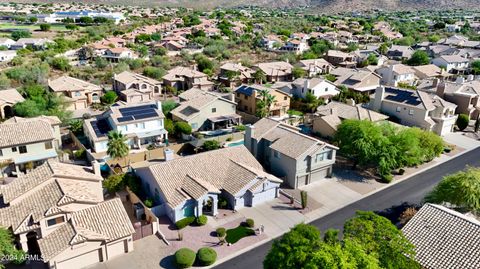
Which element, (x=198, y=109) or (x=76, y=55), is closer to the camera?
(x=198, y=109)

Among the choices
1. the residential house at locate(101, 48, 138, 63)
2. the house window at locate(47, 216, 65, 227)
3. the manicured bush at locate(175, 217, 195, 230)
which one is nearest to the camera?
the house window at locate(47, 216, 65, 227)

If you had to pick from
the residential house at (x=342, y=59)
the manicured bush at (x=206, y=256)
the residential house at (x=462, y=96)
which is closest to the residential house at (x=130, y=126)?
the manicured bush at (x=206, y=256)

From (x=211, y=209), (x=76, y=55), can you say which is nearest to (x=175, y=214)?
(x=211, y=209)

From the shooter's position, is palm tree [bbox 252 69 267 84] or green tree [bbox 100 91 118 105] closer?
green tree [bbox 100 91 118 105]

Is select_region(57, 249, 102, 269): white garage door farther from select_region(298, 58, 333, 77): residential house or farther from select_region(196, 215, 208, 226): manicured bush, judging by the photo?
select_region(298, 58, 333, 77): residential house

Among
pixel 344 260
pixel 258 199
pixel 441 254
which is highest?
pixel 344 260

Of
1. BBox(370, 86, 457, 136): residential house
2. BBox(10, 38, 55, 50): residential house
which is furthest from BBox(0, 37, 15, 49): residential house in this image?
BBox(370, 86, 457, 136): residential house

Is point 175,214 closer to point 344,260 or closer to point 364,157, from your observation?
point 344,260

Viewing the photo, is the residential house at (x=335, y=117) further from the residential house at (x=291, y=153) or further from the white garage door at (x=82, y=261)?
the white garage door at (x=82, y=261)
